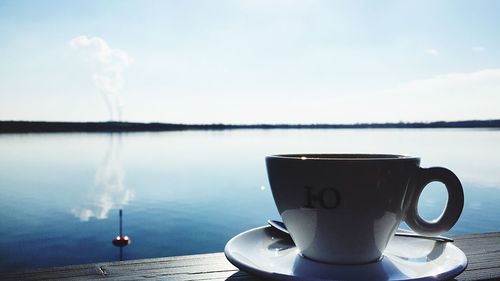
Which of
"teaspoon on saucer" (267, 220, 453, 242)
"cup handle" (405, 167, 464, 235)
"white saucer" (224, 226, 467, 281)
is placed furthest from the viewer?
"teaspoon on saucer" (267, 220, 453, 242)

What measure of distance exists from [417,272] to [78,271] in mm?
761

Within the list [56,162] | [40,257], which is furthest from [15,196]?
[56,162]

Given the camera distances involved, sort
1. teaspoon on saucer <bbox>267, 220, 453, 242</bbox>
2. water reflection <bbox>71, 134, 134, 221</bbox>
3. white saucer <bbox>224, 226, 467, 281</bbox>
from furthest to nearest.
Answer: water reflection <bbox>71, 134, 134, 221</bbox> → teaspoon on saucer <bbox>267, 220, 453, 242</bbox> → white saucer <bbox>224, 226, 467, 281</bbox>

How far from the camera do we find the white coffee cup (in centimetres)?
71

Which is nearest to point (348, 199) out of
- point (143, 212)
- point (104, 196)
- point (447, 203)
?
point (447, 203)

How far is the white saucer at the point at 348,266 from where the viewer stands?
0.69 m

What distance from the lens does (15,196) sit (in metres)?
34.0

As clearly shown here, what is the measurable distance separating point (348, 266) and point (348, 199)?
0.15 meters

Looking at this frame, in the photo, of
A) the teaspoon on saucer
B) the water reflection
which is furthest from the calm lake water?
the teaspoon on saucer

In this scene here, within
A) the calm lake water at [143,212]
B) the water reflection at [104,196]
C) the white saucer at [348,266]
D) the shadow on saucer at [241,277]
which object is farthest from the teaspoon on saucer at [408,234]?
the water reflection at [104,196]

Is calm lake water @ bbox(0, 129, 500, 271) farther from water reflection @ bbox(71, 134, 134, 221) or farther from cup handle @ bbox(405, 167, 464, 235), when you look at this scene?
cup handle @ bbox(405, 167, 464, 235)

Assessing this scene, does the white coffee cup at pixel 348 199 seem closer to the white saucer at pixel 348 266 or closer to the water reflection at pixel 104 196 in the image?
the white saucer at pixel 348 266

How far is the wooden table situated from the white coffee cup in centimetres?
18

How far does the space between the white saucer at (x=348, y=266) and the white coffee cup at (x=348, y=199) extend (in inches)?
1.3
